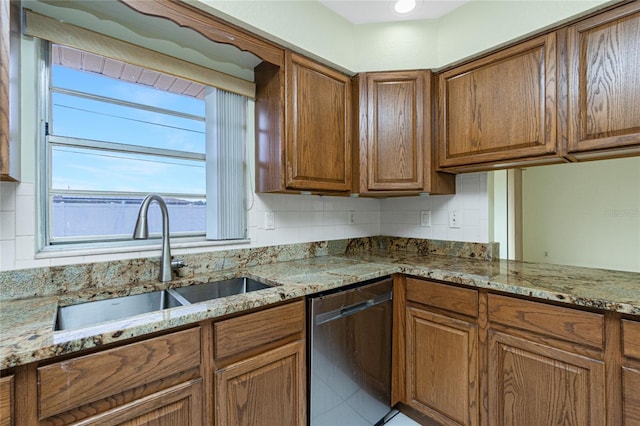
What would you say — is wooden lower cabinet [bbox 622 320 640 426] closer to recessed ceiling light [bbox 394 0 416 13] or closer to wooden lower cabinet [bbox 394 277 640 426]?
wooden lower cabinet [bbox 394 277 640 426]

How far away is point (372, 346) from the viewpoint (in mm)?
1592

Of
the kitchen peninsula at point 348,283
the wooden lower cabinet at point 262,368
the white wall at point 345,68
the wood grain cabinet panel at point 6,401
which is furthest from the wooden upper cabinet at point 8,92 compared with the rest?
the wooden lower cabinet at point 262,368

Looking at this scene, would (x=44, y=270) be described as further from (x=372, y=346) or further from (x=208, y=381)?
(x=372, y=346)

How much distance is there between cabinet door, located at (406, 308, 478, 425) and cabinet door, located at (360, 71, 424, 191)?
818 millimetres

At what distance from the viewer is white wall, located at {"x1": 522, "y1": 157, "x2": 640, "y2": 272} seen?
253 cm

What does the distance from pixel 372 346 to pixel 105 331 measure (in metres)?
1.22

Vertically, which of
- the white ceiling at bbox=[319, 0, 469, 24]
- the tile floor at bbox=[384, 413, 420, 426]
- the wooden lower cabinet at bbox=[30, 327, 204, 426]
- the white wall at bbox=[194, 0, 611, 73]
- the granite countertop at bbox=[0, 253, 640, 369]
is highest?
the white ceiling at bbox=[319, 0, 469, 24]

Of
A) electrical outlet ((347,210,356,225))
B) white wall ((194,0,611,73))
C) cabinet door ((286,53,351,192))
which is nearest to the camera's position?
white wall ((194,0,611,73))

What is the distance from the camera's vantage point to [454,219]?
6.89ft

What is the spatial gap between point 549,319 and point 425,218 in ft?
3.74

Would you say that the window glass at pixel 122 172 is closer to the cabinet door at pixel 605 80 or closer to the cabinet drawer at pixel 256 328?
the cabinet drawer at pixel 256 328

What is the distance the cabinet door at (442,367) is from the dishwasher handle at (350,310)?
19 centimetres

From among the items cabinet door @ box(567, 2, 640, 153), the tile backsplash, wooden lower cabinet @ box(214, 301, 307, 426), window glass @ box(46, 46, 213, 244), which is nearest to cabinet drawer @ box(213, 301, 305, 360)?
wooden lower cabinet @ box(214, 301, 307, 426)

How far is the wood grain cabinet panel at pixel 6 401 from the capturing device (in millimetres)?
715
